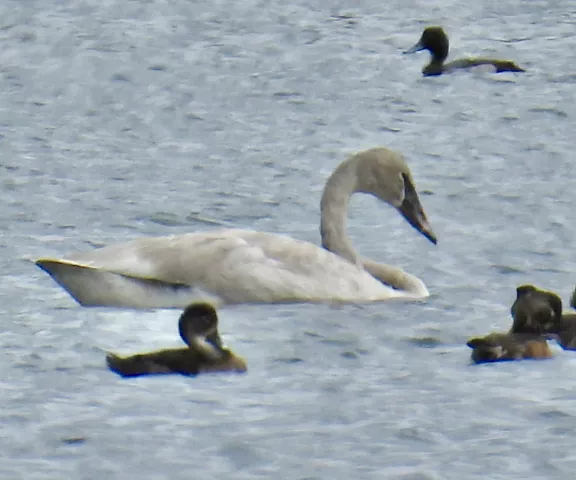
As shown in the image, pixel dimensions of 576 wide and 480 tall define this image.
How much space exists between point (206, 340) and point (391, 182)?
11.9ft

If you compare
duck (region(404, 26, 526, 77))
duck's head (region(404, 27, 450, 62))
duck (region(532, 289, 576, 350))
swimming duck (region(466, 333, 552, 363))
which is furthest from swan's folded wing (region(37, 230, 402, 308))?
duck's head (region(404, 27, 450, 62))

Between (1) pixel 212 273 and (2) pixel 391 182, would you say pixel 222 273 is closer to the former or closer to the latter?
(1) pixel 212 273

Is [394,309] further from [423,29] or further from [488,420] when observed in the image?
[423,29]

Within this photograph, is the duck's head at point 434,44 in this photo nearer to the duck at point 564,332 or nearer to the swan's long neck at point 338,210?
the swan's long neck at point 338,210

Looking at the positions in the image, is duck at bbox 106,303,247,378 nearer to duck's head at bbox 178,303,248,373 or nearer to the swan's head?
duck's head at bbox 178,303,248,373

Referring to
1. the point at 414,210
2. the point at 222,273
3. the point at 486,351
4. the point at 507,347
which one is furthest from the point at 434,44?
the point at 486,351

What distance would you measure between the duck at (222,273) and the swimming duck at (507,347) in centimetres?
175

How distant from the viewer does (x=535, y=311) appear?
12.2 m

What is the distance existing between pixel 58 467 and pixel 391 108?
37.9 feet

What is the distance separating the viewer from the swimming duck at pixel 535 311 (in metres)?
12.1

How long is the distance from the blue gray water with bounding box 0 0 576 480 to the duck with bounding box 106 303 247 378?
0.29 feet

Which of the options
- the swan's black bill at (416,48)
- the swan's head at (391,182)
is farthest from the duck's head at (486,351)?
the swan's black bill at (416,48)

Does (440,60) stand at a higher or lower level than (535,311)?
lower

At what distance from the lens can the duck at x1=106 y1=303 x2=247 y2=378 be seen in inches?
443
